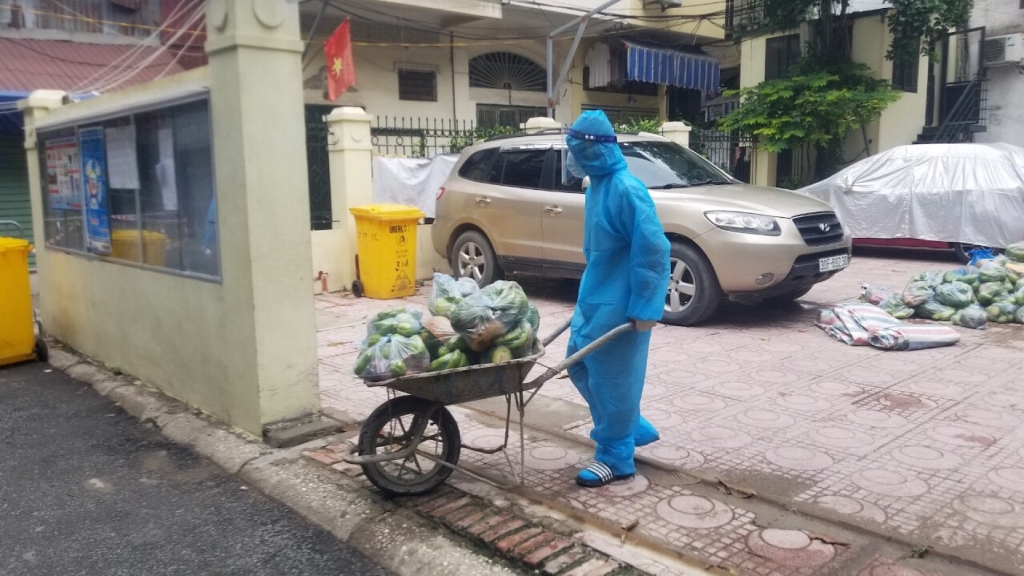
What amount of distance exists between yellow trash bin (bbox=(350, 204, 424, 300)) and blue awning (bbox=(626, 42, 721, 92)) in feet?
30.5

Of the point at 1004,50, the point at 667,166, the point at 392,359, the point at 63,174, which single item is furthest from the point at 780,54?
the point at 392,359

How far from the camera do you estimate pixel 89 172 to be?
21.8 feet

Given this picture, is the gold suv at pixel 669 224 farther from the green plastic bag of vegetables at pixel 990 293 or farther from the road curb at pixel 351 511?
the road curb at pixel 351 511

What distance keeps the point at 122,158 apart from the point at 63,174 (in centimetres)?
156

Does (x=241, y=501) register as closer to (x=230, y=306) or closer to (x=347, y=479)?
(x=347, y=479)

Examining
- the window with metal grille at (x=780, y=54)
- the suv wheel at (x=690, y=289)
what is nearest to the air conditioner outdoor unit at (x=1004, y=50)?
the window with metal grille at (x=780, y=54)

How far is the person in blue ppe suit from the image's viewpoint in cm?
373

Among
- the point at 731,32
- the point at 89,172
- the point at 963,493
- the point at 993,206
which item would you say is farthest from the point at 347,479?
the point at 731,32

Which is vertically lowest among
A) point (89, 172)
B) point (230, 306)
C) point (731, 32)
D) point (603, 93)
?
point (230, 306)

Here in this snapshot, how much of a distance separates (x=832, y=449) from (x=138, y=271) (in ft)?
15.9

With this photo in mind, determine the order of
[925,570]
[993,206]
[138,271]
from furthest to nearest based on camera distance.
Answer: [993,206], [138,271], [925,570]

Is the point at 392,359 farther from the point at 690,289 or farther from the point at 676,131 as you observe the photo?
the point at 676,131

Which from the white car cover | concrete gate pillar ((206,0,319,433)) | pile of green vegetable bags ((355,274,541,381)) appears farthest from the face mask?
the white car cover

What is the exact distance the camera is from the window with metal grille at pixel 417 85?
15084mm
